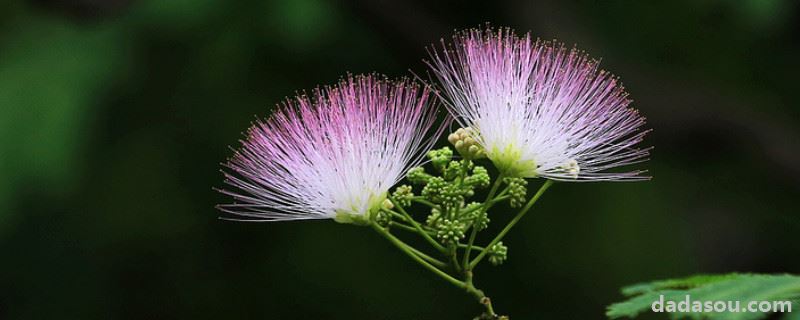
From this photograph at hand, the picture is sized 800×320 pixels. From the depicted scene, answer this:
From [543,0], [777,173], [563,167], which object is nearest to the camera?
[563,167]

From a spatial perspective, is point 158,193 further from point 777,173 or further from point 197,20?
point 777,173

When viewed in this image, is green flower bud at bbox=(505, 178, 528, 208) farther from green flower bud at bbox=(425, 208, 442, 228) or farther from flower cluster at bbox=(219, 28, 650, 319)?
green flower bud at bbox=(425, 208, 442, 228)

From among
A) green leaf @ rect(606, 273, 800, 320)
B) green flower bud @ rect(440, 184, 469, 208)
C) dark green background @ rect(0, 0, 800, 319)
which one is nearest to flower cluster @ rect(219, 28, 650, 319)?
green flower bud @ rect(440, 184, 469, 208)

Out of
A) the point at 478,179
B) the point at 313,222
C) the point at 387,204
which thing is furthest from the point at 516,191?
the point at 313,222

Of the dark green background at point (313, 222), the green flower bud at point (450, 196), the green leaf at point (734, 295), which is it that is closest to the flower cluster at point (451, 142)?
the green flower bud at point (450, 196)

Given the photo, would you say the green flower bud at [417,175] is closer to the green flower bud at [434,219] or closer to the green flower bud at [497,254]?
the green flower bud at [434,219]

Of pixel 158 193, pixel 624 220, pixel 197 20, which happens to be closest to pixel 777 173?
pixel 624 220
